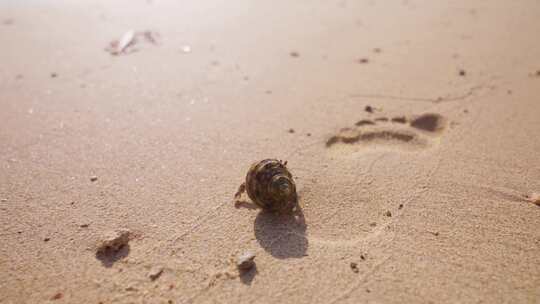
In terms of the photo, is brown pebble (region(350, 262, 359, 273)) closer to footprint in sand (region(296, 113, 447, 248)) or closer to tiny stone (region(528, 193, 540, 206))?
footprint in sand (region(296, 113, 447, 248))

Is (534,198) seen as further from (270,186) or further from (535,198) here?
(270,186)

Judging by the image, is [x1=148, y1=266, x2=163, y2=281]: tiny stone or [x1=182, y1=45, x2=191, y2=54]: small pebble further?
[x1=182, y1=45, x2=191, y2=54]: small pebble

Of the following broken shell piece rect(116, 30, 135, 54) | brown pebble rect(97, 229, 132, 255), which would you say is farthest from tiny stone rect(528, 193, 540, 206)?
broken shell piece rect(116, 30, 135, 54)

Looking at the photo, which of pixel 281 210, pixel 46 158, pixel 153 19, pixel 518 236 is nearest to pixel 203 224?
pixel 281 210

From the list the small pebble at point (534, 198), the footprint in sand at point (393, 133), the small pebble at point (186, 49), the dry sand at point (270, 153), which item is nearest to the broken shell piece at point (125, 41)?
the dry sand at point (270, 153)

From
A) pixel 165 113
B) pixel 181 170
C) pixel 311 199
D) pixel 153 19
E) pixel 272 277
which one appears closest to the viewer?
pixel 272 277

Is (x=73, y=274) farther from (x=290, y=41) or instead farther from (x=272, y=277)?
(x=290, y=41)

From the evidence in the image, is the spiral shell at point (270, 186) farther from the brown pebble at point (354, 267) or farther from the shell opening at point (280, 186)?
the brown pebble at point (354, 267)
